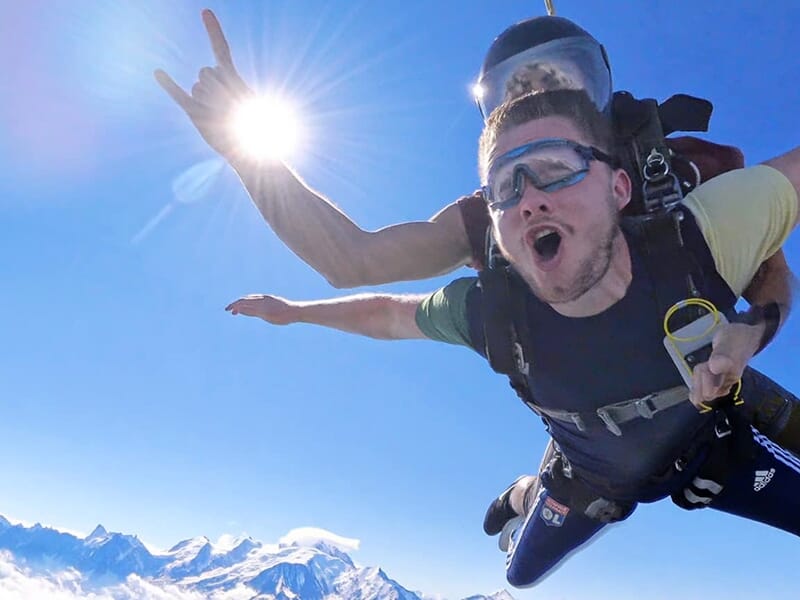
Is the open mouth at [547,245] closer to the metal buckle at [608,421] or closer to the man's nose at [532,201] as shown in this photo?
the man's nose at [532,201]

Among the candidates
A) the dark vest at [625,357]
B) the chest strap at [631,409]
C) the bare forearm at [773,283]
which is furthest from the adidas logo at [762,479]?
the bare forearm at [773,283]

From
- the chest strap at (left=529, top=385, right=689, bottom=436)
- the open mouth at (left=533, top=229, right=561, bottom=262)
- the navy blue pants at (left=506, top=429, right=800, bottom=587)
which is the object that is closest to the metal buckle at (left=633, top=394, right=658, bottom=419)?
the chest strap at (left=529, top=385, right=689, bottom=436)

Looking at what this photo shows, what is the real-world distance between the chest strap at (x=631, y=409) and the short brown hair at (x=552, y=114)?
1.31 m

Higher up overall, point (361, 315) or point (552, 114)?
point (552, 114)

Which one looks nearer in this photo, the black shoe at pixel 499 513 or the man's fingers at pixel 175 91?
the man's fingers at pixel 175 91

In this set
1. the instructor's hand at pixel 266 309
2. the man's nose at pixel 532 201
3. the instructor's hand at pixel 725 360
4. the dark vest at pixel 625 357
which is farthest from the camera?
the instructor's hand at pixel 266 309

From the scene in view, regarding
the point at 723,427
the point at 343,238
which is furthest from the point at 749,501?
the point at 343,238

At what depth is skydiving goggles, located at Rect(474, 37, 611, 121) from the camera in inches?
130

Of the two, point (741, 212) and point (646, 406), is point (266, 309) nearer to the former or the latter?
point (646, 406)

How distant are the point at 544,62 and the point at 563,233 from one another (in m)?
1.10

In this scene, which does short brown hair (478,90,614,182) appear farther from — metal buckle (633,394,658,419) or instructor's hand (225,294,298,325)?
instructor's hand (225,294,298,325)

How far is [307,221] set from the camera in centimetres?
276

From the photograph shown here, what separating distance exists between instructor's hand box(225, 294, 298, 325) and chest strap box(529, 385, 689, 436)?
178 centimetres

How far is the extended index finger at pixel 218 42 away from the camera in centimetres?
255
